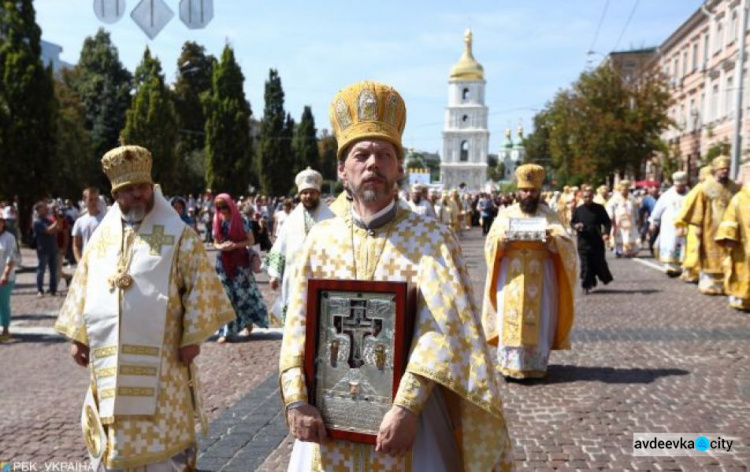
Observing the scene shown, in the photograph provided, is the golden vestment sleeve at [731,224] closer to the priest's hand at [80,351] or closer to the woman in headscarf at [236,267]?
the woman in headscarf at [236,267]

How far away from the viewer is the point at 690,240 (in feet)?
47.9

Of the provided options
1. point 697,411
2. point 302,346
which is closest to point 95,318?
point 302,346

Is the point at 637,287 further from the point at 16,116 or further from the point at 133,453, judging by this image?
the point at 16,116

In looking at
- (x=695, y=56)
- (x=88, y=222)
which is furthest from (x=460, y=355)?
(x=695, y=56)

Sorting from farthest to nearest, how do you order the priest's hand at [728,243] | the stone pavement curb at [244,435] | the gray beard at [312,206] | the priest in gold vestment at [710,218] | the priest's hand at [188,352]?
the priest in gold vestment at [710,218]
the priest's hand at [728,243]
the gray beard at [312,206]
the stone pavement curb at [244,435]
the priest's hand at [188,352]

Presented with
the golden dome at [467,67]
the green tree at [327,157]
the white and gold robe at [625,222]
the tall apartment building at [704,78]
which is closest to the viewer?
the white and gold robe at [625,222]

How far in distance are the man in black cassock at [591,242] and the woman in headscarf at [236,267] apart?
21.3ft

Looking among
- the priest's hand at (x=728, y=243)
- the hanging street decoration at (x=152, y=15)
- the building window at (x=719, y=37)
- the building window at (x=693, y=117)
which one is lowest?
the priest's hand at (x=728, y=243)

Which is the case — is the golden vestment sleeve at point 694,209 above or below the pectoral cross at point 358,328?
above

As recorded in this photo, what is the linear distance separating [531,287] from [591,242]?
636 centimetres

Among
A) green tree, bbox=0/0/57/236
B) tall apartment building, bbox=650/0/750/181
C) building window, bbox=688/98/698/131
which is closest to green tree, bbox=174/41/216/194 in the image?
green tree, bbox=0/0/57/236

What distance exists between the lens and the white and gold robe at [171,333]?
158 inches

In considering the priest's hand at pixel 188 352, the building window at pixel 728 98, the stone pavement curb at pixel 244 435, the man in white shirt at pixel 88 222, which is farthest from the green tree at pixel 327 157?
the priest's hand at pixel 188 352

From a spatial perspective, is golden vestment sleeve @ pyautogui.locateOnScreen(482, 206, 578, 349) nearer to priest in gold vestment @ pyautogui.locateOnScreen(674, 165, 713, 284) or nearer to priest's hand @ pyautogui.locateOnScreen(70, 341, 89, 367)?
priest's hand @ pyautogui.locateOnScreen(70, 341, 89, 367)
